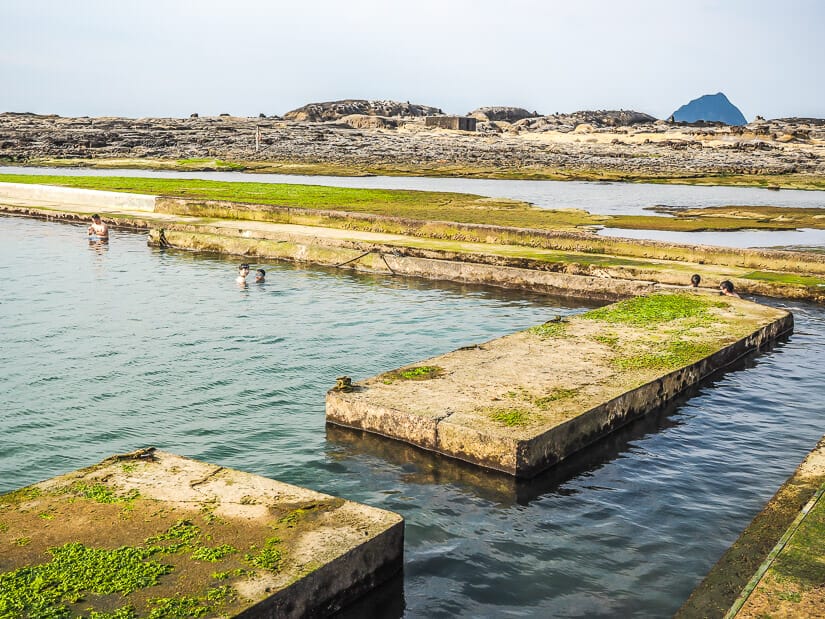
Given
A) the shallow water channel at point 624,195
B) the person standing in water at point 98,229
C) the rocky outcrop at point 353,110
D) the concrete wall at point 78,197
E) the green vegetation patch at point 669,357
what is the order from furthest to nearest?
the rocky outcrop at point 353,110
the concrete wall at point 78,197
the shallow water channel at point 624,195
the person standing in water at point 98,229
the green vegetation patch at point 669,357

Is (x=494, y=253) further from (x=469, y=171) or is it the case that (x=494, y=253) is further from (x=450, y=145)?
(x=450, y=145)

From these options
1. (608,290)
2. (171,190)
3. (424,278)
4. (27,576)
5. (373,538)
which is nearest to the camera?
(27,576)

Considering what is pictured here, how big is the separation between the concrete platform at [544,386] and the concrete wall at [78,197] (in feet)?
71.7

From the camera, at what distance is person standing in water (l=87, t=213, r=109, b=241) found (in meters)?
23.5

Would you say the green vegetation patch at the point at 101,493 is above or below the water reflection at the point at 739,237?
below

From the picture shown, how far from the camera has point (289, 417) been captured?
10008mm

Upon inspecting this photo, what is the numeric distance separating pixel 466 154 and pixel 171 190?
51.4m

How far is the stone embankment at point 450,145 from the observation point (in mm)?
74438

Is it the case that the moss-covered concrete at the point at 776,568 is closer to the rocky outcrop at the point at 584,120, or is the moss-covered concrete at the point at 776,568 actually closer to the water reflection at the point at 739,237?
the water reflection at the point at 739,237

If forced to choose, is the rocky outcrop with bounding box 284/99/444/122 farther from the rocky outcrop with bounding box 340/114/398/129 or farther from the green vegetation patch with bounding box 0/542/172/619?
the green vegetation patch with bounding box 0/542/172/619

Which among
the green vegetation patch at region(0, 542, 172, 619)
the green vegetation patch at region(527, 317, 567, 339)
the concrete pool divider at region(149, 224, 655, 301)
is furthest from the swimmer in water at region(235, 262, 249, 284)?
the green vegetation patch at region(0, 542, 172, 619)

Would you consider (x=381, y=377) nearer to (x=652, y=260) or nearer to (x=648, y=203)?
(x=652, y=260)

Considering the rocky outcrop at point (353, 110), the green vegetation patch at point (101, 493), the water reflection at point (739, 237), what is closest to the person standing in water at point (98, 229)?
the water reflection at point (739, 237)

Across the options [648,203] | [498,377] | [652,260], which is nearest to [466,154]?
[648,203]
